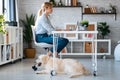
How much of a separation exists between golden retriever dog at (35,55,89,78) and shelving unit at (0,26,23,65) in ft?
4.28

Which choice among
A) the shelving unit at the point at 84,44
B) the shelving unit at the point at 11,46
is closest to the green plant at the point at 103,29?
the shelving unit at the point at 84,44

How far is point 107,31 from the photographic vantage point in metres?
8.03

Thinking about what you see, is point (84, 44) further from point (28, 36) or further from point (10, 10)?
point (10, 10)

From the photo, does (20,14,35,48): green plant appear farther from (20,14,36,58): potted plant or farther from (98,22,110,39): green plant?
(98,22,110,39): green plant

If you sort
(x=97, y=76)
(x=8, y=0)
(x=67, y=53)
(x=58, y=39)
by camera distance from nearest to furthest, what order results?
(x=97, y=76) < (x=58, y=39) < (x=8, y=0) < (x=67, y=53)

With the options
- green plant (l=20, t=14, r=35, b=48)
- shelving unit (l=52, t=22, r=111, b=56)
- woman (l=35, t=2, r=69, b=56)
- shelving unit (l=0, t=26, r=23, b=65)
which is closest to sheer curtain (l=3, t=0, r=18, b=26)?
shelving unit (l=0, t=26, r=23, b=65)

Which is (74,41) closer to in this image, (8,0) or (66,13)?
(66,13)

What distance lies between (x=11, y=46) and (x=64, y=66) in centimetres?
222

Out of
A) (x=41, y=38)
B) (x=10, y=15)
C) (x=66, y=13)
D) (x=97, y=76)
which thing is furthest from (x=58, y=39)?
(x=66, y=13)

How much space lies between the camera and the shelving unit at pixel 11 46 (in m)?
6.03

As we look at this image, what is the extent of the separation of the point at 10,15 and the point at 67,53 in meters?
1.82

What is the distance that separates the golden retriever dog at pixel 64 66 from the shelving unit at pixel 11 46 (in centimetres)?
130

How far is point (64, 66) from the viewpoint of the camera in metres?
4.76

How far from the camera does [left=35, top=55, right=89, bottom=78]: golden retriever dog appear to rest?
460cm
